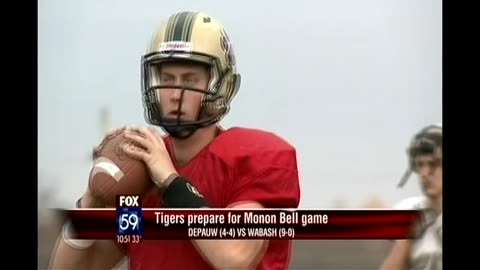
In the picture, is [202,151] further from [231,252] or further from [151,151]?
[231,252]

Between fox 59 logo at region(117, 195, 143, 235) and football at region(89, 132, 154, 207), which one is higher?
football at region(89, 132, 154, 207)

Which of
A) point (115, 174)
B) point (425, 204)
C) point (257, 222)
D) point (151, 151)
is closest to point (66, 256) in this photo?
point (115, 174)

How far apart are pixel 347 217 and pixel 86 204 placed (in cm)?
109

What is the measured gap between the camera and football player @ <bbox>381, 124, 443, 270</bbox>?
4.05m

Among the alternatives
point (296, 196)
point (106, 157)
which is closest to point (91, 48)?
point (106, 157)

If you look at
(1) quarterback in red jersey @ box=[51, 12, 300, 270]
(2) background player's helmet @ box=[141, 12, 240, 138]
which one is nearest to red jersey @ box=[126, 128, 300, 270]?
(1) quarterback in red jersey @ box=[51, 12, 300, 270]

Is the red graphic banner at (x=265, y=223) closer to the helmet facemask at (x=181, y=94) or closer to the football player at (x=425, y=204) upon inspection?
the football player at (x=425, y=204)

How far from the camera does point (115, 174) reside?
13.2 feet

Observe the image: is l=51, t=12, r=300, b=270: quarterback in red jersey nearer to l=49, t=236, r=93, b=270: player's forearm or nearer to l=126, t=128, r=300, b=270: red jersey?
l=126, t=128, r=300, b=270: red jersey

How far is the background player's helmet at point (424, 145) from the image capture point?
13.3 ft

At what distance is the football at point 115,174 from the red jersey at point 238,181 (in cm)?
9

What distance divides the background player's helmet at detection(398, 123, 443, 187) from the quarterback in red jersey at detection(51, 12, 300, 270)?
0.47 m
